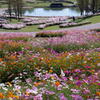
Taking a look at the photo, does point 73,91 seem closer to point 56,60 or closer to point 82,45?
point 56,60

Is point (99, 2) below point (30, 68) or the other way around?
the other way around

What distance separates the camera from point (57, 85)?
559 centimetres

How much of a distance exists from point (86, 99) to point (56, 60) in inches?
161

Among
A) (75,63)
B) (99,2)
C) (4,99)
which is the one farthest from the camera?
(99,2)

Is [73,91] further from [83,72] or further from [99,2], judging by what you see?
[99,2]

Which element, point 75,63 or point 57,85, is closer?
point 57,85

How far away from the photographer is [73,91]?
5488 millimetres

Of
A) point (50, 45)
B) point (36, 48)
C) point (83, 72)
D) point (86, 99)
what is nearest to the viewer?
point (86, 99)

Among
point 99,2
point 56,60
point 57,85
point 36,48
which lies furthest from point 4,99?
point 99,2

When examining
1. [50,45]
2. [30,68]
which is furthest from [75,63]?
[50,45]

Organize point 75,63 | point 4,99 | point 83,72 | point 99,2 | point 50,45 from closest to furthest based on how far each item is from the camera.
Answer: point 4,99
point 83,72
point 75,63
point 50,45
point 99,2

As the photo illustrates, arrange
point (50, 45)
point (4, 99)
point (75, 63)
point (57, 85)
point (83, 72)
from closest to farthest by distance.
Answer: point (4, 99) < point (57, 85) < point (83, 72) < point (75, 63) < point (50, 45)

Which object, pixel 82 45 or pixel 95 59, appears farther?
pixel 82 45

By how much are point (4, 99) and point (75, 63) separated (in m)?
4.64
